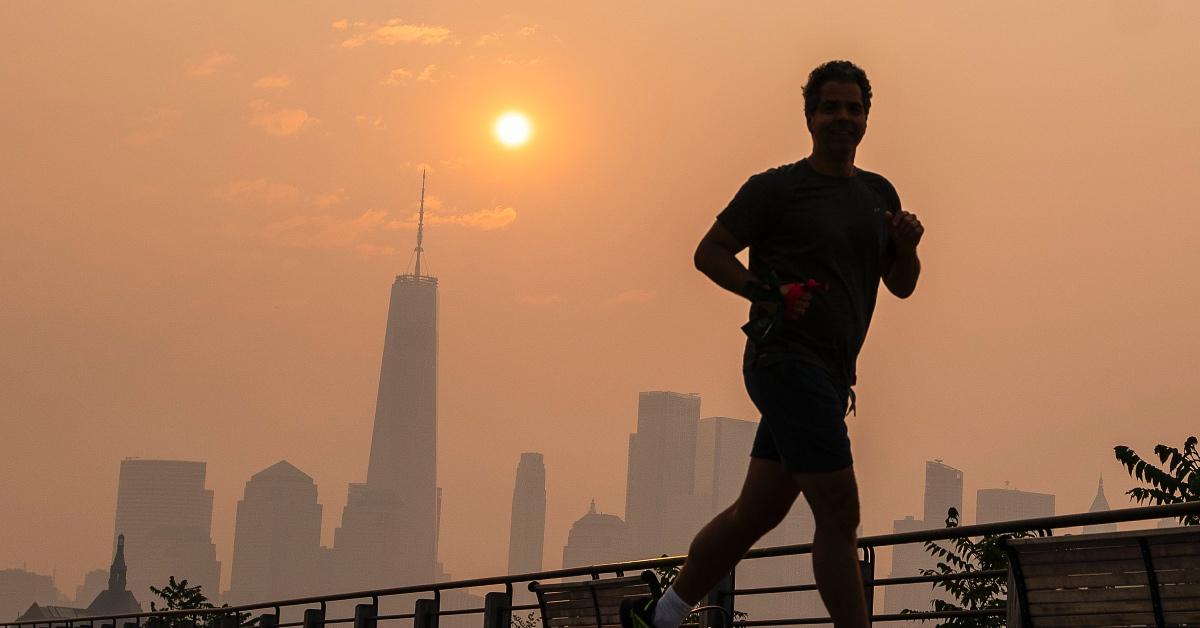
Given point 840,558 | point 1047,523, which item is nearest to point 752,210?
point 840,558

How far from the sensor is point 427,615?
1210 cm

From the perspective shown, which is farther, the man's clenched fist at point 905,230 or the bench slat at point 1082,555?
the man's clenched fist at point 905,230

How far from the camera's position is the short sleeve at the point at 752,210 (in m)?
5.26

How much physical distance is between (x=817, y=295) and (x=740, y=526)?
0.75m

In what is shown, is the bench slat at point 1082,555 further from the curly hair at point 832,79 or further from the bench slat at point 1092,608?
the curly hair at point 832,79

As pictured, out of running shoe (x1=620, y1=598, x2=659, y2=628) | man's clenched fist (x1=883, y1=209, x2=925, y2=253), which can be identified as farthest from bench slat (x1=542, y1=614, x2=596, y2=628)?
man's clenched fist (x1=883, y1=209, x2=925, y2=253)

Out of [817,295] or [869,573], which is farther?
[869,573]

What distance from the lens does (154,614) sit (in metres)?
17.0

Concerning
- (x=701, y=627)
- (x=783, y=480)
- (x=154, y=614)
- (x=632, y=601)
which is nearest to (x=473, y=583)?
(x=701, y=627)

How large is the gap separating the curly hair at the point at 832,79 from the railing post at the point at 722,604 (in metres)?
2.96

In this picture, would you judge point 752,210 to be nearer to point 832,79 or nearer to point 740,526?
point 832,79

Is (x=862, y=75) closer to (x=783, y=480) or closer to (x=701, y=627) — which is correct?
(x=783, y=480)

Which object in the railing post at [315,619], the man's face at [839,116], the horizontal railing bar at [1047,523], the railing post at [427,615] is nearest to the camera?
the man's face at [839,116]

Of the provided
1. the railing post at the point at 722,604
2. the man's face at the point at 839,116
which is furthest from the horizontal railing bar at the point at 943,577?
the man's face at the point at 839,116
